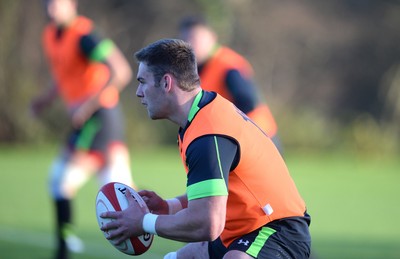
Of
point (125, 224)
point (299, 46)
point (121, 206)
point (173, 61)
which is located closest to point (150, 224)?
point (125, 224)

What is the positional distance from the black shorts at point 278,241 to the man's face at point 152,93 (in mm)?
804

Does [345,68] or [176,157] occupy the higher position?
[345,68]

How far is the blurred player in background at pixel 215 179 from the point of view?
4.13m

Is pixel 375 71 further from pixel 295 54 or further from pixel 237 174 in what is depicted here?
pixel 237 174

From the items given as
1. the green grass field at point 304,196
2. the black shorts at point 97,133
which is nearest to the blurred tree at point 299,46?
the green grass field at point 304,196

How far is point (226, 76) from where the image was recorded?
7.29 metres

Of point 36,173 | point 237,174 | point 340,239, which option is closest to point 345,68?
point 36,173

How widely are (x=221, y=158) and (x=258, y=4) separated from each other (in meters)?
28.8

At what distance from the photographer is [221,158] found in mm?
4156

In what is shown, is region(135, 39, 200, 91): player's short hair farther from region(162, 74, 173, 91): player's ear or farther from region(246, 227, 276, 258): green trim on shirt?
region(246, 227, 276, 258): green trim on shirt

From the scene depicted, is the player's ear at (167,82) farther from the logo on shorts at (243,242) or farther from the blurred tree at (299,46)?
the blurred tree at (299,46)

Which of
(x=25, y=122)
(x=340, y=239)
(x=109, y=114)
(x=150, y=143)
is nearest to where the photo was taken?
(x=109, y=114)

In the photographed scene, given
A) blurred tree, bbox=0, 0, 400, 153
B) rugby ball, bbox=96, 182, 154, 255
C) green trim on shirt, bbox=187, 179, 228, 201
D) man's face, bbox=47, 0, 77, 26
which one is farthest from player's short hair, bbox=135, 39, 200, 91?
blurred tree, bbox=0, 0, 400, 153

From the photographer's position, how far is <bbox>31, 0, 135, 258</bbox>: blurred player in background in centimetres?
770
